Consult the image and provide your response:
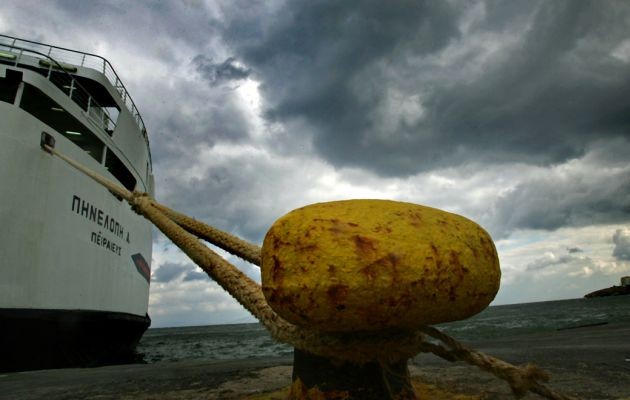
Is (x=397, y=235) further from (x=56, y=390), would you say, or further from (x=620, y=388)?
(x=56, y=390)

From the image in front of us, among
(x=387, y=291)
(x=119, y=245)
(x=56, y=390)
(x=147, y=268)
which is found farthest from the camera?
(x=147, y=268)

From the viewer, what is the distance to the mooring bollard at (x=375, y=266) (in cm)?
106

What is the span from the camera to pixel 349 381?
1448 mm

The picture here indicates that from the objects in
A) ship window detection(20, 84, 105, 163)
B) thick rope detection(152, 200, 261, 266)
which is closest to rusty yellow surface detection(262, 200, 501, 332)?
thick rope detection(152, 200, 261, 266)

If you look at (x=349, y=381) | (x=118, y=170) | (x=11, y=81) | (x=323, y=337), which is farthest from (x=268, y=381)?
(x=118, y=170)

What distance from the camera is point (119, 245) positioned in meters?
9.39

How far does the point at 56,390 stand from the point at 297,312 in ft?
9.37

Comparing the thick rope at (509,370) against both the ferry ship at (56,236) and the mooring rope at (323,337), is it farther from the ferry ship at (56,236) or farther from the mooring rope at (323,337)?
the ferry ship at (56,236)

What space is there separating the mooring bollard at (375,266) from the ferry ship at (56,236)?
21.9 feet

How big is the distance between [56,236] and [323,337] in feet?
23.3

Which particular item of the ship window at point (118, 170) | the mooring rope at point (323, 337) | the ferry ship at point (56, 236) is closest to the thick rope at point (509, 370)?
the mooring rope at point (323, 337)

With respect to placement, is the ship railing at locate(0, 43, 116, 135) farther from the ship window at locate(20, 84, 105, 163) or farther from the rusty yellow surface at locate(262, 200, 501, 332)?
the rusty yellow surface at locate(262, 200, 501, 332)

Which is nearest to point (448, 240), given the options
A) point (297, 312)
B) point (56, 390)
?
point (297, 312)

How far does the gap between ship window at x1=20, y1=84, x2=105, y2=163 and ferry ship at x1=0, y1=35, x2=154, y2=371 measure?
0.03 meters
